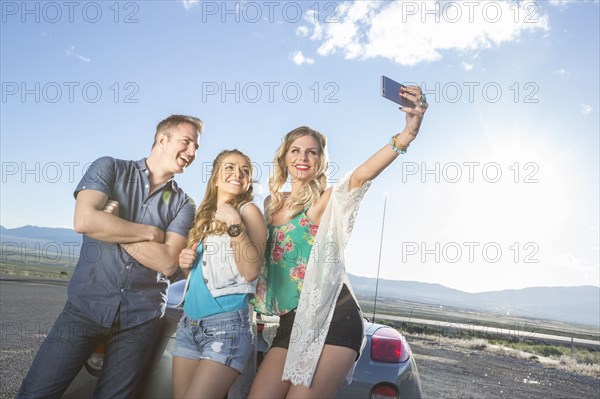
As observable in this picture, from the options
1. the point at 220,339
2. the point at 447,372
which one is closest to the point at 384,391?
the point at 220,339

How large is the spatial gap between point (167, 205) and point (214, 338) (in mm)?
852

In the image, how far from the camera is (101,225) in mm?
2629

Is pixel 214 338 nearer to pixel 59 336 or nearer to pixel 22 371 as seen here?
pixel 59 336

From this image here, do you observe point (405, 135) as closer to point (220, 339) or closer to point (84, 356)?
point (220, 339)

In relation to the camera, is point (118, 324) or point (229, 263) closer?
point (229, 263)

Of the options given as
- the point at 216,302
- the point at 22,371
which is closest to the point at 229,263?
the point at 216,302

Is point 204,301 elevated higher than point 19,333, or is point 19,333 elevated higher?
point 204,301

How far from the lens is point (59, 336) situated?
8.66 ft

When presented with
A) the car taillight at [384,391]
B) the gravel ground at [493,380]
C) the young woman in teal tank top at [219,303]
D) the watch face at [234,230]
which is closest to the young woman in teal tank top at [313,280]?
the young woman in teal tank top at [219,303]

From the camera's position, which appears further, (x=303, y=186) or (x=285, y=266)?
(x=303, y=186)

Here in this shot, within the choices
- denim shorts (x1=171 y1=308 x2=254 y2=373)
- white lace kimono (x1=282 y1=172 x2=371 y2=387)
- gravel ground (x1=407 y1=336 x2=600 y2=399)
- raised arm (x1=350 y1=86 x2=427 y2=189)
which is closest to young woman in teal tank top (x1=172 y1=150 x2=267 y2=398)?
denim shorts (x1=171 y1=308 x2=254 y2=373)

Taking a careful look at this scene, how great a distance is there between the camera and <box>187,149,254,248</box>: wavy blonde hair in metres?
2.65

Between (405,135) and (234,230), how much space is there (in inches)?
34.6

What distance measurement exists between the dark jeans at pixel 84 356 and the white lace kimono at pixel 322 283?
0.83 m
